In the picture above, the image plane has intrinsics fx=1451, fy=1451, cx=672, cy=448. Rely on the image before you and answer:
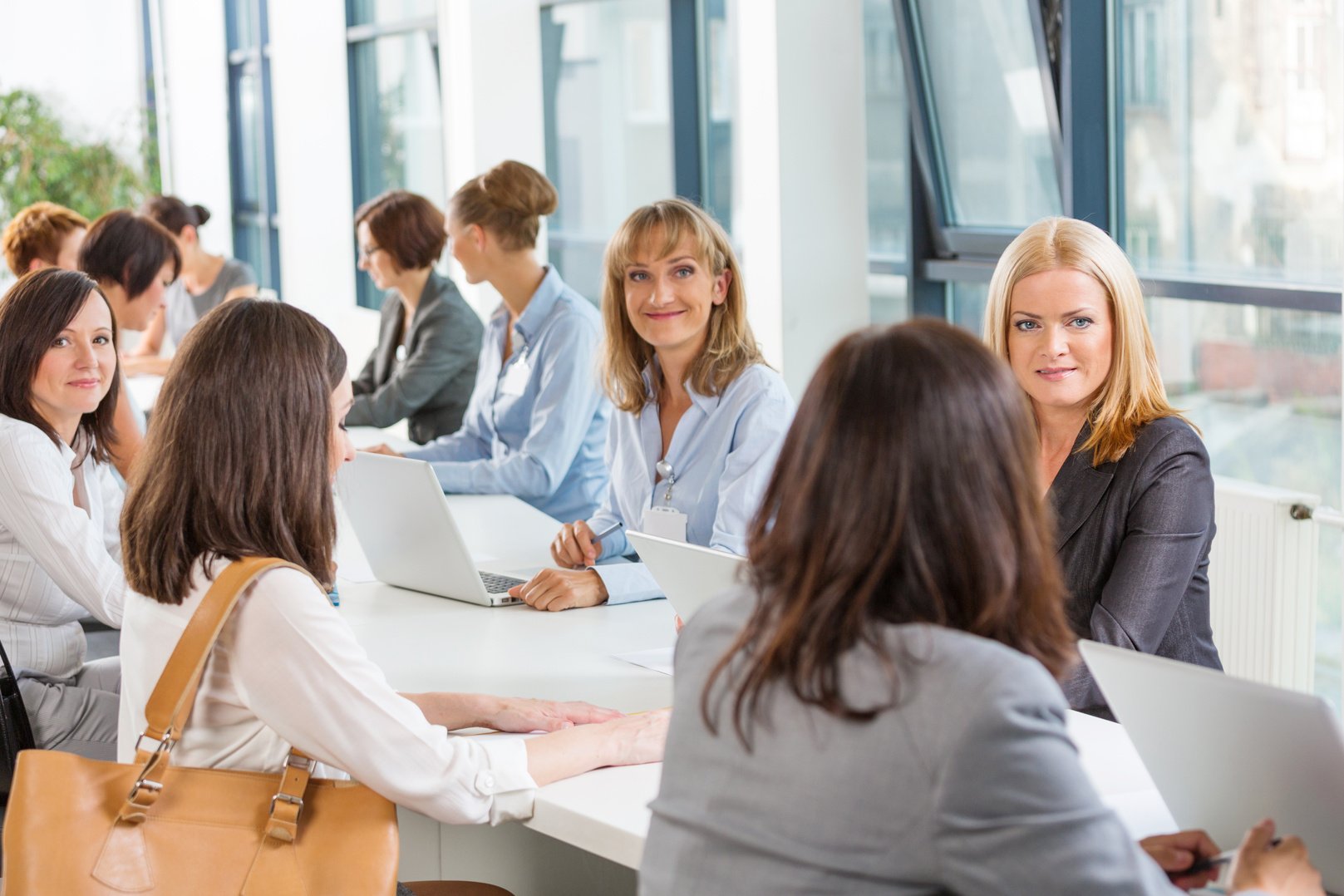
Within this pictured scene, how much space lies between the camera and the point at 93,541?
235cm

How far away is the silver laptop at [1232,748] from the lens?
3.82ft

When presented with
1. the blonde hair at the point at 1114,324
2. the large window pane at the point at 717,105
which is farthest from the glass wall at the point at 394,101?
the blonde hair at the point at 1114,324

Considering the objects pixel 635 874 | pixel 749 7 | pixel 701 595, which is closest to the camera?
pixel 701 595

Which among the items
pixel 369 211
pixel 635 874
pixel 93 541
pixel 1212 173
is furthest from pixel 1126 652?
pixel 369 211

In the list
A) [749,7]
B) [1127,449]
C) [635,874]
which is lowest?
[635,874]

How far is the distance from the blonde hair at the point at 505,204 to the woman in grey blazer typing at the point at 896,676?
2.61 meters

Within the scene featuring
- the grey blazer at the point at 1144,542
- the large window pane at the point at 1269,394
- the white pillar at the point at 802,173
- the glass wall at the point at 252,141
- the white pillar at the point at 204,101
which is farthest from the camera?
the white pillar at the point at 204,101

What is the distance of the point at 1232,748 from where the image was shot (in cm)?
124

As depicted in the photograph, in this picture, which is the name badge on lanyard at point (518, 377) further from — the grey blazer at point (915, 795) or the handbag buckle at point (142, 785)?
the grey blazer at point (915, 795)

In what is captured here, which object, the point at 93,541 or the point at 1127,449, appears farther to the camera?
the point at 93,541

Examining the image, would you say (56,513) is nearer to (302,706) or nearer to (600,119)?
(302,706)

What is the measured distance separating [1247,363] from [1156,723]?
250 cm

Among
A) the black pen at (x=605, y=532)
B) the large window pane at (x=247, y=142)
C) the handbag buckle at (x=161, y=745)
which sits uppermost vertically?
the large window pane at (x=247, y=142)

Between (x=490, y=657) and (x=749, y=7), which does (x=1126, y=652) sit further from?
(x=749, y=7)
